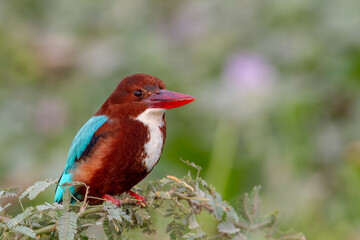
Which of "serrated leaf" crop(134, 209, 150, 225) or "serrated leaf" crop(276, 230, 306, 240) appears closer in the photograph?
"serrated leaf" crop(134, 209, 150, 225)

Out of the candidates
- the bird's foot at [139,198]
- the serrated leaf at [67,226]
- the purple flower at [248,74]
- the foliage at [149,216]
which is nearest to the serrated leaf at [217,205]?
the foliage at [149,216]

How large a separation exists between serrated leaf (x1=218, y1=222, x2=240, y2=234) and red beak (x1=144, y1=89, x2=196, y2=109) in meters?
0.47

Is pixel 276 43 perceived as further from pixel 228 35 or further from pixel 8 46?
pixel 8 46

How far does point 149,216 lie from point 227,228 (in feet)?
0.77

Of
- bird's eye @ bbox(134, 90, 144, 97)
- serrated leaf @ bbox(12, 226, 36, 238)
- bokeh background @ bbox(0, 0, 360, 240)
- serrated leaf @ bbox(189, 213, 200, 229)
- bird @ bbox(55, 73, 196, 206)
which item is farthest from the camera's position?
bokeh background @ bbox(0, 0, 360, 240)

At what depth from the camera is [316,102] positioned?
15.7ft

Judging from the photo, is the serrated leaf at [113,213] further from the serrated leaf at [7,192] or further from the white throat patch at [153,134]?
the white throat patch at [153,134]

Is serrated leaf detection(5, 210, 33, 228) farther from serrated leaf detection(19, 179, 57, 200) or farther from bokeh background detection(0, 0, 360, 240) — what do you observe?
bokeh background detection(0, 0, 360, 240)

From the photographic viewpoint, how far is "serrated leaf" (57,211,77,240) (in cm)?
159

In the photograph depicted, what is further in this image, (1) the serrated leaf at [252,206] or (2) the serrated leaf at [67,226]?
(1) the serrated leaf at [252,206]

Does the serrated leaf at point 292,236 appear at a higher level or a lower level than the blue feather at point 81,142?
lower

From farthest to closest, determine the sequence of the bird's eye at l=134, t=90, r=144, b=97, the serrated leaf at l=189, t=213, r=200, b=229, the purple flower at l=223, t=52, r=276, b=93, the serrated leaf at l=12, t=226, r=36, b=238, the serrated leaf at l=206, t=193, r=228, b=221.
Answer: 1. the purple flower at l=223, t=52, r=276, b=93
2. the bird's eye at l=134, t=90, r=144, b=97
3. the serrated leaf at l=206, t=193, r=228, b=221
4. the serrated leaf at l=189, t=213, r=200, b=229
5. the serrated leaf at l=12, t=226, r=36, b=238

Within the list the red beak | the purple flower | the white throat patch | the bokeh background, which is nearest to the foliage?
the white throat patch

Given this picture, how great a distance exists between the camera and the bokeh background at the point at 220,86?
4219 millimetres
